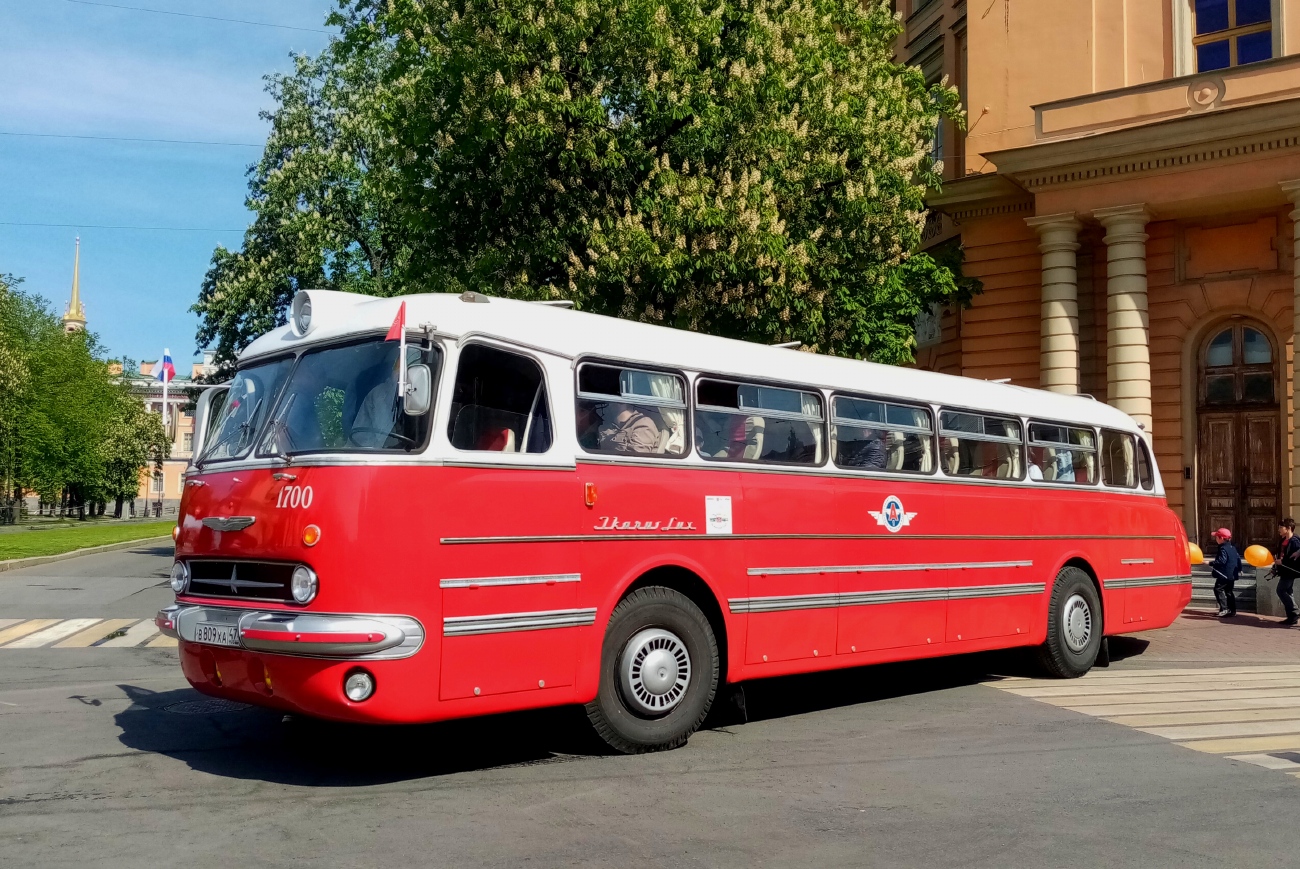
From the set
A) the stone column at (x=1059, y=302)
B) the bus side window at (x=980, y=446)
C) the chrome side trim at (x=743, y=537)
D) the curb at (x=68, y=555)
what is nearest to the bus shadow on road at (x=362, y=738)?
the chrome side trim at (x=743, y=537)

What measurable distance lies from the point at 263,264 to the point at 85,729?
24499mm

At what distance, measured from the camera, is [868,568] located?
968 centimetres

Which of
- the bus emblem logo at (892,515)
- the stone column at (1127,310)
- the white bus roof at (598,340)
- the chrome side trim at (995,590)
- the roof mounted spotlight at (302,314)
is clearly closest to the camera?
the white bus roof at (598,340)

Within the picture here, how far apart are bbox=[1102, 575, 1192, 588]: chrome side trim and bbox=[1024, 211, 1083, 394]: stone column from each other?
1056 centimetres

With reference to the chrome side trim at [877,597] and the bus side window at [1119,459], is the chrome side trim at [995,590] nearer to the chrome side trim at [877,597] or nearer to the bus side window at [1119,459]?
the chrome side trim at [877,597]

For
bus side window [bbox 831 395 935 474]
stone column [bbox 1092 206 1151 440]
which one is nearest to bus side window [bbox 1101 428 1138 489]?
bus side window [bbox 831 395 935 474]

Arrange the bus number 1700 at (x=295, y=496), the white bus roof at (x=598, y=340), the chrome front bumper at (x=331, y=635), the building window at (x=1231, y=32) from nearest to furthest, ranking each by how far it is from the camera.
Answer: the chrome front bumper at (x=331, y=635) < the bus number 1700 at (x=295, y=496) < the white bus roof at (x=598, y=340) < the building window at (x=1231, y=32)

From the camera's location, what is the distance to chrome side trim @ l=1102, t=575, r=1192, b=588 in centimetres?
1270

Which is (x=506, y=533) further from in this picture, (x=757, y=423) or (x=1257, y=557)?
(x=1257, y=557)

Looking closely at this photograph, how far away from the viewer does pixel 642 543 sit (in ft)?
25.7

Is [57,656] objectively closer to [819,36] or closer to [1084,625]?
[1084,625]

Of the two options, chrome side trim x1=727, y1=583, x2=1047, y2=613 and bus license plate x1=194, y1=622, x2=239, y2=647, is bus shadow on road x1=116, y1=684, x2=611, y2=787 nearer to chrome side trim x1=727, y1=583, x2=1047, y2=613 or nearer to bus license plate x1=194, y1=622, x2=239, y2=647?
bus license plate x1=194, y1=622, x2=239, y2=647

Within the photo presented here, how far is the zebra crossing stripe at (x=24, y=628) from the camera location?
14219mm

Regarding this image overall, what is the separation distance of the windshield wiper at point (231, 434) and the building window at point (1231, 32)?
21355 millimetres
